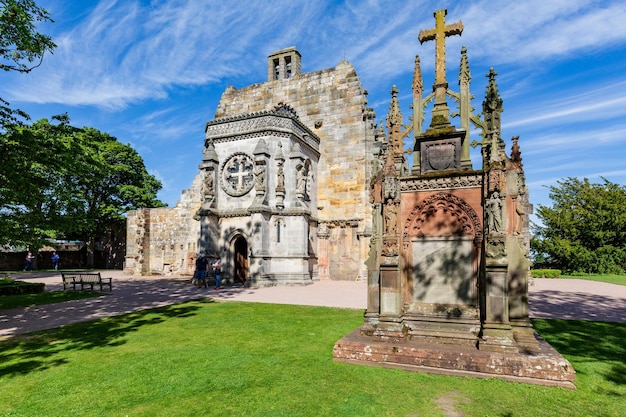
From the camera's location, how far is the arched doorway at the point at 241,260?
862 inches

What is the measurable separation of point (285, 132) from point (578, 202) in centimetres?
2982

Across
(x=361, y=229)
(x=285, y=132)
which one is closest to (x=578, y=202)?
(x=361, y=229)

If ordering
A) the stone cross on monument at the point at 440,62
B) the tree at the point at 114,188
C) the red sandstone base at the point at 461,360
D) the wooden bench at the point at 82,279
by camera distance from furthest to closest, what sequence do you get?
1. the tree at the point at 114,188
2. the wooden bench at the point at 82,279
3. the stone cross on monument at the point at 440,62
4. the red sandstone base at the point at 461,360

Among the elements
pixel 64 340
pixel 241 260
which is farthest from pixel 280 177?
pixel 64 340

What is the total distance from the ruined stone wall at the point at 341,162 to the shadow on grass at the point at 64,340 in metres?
14.0

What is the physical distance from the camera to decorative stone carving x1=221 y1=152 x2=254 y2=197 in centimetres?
2183

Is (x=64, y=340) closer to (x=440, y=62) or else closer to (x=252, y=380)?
(x=252, y=380)

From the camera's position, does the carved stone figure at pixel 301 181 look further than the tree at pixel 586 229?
No

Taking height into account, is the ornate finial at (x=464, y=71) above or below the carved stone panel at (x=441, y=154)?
above

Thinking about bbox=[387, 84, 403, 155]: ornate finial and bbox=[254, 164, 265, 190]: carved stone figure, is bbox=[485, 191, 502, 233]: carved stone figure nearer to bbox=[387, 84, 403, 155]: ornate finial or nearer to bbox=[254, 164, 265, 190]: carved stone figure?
bbox=[387, 84, 403, 155]: ornate finial

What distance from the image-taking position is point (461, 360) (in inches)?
225

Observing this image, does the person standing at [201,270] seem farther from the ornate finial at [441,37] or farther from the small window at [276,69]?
the small window at [276,69]

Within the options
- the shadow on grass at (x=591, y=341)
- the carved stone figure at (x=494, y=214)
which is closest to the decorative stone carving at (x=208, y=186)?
the shadow on grass at (x=591, y=341)

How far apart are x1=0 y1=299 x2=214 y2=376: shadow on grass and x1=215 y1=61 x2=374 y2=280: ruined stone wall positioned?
14.0m
